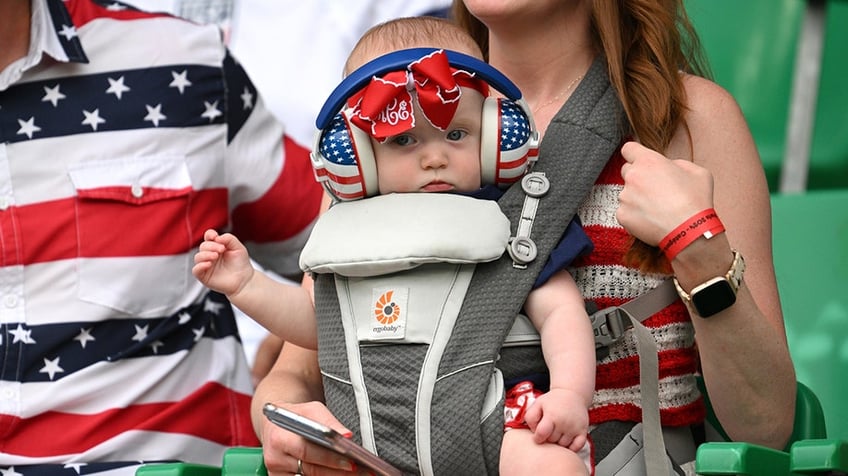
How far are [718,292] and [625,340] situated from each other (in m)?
0.23

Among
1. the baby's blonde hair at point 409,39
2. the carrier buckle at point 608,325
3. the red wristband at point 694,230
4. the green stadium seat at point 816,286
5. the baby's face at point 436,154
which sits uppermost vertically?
the baby's blonde hair at point 409,39

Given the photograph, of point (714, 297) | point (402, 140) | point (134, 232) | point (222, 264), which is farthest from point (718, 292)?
point (134, 232)

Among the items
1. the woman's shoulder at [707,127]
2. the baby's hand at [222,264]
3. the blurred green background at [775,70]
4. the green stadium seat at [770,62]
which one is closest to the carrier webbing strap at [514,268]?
the woman's shoulder at [707,127]

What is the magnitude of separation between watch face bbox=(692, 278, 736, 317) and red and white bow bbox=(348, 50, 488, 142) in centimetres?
42

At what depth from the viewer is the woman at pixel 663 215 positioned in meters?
1.79

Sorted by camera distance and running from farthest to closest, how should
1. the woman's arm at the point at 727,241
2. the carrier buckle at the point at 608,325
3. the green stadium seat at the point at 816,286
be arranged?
the green stadium seat at the point at 816,286 < the carrier buckle at the point at 608,325 < the woman's arm at the point at 727,241

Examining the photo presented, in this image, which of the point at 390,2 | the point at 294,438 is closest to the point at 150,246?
the point at 294,438

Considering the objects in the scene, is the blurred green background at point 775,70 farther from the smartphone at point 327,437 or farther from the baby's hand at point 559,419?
the smartphone at point 327,437

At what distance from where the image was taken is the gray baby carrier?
1774 mm

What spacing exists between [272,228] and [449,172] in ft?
3.13

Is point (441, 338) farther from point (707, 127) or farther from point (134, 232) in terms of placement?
point (134, 232)

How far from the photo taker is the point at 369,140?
Answer: 1.86m

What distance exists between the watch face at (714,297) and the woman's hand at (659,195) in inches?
3.6

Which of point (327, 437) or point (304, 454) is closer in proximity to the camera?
point (327, 437)
